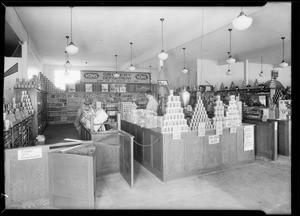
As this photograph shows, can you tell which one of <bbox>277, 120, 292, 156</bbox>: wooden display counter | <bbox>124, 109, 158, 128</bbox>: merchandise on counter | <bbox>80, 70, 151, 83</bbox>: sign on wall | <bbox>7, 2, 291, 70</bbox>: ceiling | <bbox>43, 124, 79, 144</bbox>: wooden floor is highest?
<bbox>7, 2, 291, 70</bbox>: ceiling

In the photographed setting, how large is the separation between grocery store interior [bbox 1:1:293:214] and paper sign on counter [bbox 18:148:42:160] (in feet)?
0.04

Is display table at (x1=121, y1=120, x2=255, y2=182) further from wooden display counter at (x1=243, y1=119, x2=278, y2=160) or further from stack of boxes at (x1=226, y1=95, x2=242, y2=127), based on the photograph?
wooden display counter at (x1=243, y1=119, x2=278, y2=160)

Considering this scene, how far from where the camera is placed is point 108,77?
548 inches

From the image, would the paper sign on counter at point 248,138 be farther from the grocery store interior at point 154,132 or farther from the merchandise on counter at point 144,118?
the merchandise on counter at point 144,118

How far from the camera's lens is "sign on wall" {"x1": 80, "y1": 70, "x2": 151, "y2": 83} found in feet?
44.1

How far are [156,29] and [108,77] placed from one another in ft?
22.8

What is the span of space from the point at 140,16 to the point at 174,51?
389 centimetres

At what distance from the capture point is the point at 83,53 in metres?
11.4

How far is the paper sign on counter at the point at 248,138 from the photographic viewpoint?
517 cm

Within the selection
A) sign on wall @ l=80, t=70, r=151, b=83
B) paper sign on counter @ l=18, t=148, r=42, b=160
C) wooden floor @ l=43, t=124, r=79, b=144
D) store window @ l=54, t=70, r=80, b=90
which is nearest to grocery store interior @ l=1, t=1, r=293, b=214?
paper sign on counter @ l=18, t=148, r=42, b=160

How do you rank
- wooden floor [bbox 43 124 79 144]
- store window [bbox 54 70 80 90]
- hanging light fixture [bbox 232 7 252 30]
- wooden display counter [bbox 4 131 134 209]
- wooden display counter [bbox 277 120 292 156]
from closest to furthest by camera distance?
wooden display counter [bbox 4 131 134 209] → hanging light fixture [bbox 232 7 252 30] → wooden display counter [bbox 277 120 292 156] → wooden floor [bbox 43 124 79 144] → store window [bbox 54 70 80 90]

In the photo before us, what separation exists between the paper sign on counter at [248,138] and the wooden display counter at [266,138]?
65cm

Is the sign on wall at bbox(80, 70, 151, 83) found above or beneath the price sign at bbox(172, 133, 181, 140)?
above

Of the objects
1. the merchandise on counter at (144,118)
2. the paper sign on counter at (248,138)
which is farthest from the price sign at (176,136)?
the paper sign on counter at (248,138)
